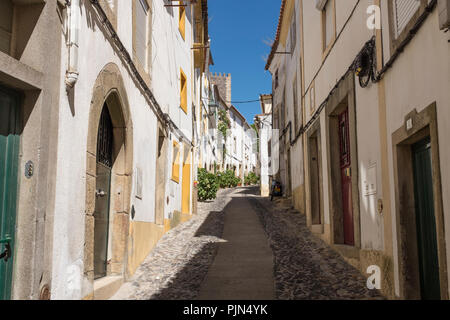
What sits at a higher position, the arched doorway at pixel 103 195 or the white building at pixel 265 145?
the white building at pixel 265 145

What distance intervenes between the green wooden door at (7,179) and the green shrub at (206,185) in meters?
14.3

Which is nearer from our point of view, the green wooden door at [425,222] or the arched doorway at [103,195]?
the green wooden door at [425,222]

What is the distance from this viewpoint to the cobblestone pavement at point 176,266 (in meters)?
5.92

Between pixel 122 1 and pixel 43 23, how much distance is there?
115 inches

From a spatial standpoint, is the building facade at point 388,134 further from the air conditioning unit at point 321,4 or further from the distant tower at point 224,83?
the distant tower at point 224,83

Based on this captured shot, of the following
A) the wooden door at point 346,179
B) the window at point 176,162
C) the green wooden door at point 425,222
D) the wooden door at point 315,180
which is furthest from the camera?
the window at point 176,162

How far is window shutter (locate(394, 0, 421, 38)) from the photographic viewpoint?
14.3 ft

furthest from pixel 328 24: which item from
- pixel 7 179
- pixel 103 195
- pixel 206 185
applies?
pixel 206 185

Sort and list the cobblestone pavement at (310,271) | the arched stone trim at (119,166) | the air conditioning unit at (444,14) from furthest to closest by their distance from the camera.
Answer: the arched stone trim at (119,166) → the cobblestone pavement at (310,271) → the air conditioning unit at (444,14)

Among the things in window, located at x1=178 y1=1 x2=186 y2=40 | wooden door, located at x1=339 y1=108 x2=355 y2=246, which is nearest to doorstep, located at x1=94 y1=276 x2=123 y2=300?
wooden door, located at x1=339 y1=108 x2=355 y2=246

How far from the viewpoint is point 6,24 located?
12.1ft

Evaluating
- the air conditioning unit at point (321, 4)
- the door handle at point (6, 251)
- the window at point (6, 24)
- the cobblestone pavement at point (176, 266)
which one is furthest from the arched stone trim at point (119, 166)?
the air conditioning unit at point (321, 4)

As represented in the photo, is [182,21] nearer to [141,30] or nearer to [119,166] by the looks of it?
[141,30]

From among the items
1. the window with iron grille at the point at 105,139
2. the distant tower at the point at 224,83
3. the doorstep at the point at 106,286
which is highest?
the distant tower at the point at 224,83
